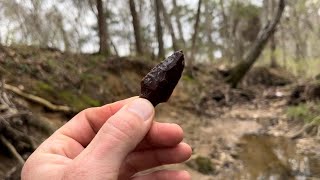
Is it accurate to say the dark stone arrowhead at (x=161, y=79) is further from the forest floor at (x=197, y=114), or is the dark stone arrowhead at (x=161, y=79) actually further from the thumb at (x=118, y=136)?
the forest floor at (x=197, y=114)

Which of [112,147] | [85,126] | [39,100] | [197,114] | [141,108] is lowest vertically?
[197,114]

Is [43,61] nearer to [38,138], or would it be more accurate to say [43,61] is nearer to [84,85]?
[84,85]

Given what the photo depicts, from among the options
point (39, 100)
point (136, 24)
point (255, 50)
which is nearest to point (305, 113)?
point (255, 50)

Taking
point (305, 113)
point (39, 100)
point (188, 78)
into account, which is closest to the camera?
point (39, 100)

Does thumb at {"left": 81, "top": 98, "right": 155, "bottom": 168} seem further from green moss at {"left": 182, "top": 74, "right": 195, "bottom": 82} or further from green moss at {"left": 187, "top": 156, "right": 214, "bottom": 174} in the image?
green moss at {"left": 182, "top": 74, "right": 195, "bottom": 82}

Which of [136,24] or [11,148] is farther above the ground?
[136,24]

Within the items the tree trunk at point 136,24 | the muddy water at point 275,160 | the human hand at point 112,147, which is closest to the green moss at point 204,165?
the muddy water at point 275,160

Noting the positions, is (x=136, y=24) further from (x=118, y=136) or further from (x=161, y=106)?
(x=118, y=136)
